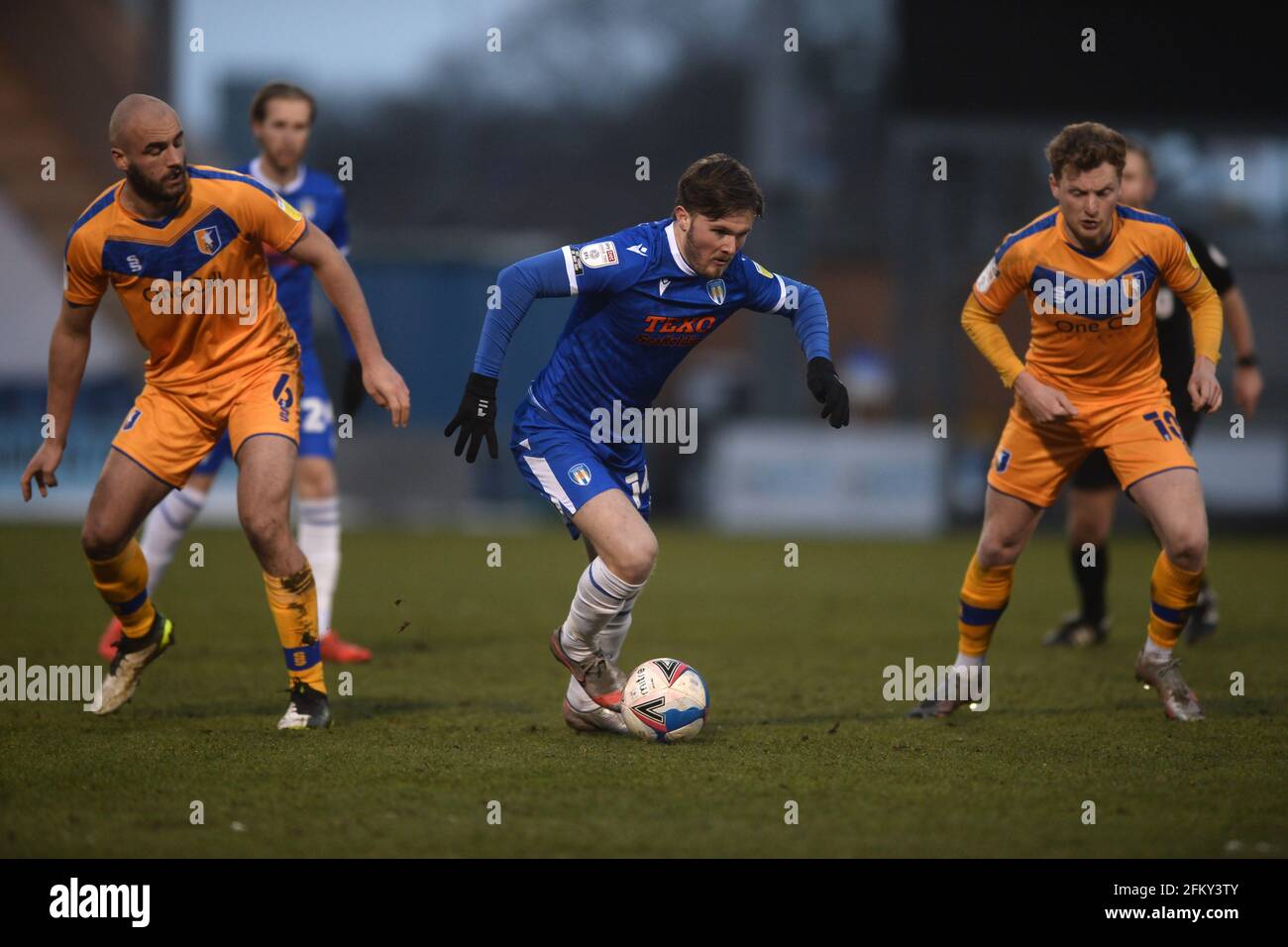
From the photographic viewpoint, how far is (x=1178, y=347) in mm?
8078

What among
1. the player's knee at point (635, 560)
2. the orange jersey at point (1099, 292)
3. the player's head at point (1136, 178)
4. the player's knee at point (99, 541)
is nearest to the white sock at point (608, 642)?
the player's knee at point (635, 560)

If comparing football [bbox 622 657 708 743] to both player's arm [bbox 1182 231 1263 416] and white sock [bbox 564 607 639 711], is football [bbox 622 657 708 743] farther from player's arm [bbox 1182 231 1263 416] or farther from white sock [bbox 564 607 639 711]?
player's arm [bbox 1182 231 1263 416]

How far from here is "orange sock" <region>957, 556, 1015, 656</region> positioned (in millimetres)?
6367

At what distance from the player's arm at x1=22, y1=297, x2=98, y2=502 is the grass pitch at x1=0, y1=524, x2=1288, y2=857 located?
940mm

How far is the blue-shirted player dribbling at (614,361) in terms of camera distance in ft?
18.3

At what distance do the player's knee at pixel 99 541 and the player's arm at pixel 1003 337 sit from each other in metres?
3.23

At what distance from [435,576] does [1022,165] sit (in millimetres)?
13375

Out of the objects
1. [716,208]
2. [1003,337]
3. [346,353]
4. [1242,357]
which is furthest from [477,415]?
[1242,357]

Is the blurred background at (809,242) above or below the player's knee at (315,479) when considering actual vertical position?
above

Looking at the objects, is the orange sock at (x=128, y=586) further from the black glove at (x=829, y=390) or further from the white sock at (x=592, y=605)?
the black glove at (x=829, y=390)

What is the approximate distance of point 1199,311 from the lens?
625 centimetres

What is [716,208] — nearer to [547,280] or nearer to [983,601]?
[547,280]
